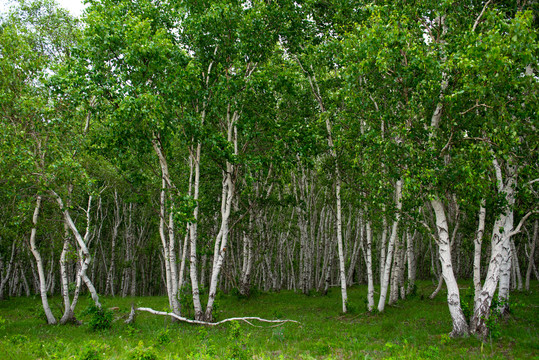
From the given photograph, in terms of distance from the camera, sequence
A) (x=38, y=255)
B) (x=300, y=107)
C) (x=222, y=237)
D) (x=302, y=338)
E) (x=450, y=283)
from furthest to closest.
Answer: (x=300, y=107)
(x=222, y=237)
(x=38, y=255)
(x=302, y=338)
(x=450, y=283)

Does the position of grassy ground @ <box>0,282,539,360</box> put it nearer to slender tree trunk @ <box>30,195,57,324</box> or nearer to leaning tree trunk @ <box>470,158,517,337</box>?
leaning tree trunk @ <box>470,158,517,337</box>

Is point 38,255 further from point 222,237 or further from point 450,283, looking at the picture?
point 450,283

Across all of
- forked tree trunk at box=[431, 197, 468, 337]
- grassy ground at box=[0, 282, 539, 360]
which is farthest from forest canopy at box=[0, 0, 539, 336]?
grassy ground at box=[0, 282, 539, 360]

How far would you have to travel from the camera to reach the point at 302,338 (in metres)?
12.9

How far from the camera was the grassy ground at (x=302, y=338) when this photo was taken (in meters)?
9.39

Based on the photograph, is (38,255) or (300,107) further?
(300,107)

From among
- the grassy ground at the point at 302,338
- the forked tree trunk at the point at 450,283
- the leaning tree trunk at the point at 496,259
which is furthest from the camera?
the forked tree trunk at the point at 450,283

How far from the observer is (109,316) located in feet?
49.9

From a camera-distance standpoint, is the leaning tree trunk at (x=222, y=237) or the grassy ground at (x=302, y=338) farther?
the leaning tree trunk at (x=222, y=237)

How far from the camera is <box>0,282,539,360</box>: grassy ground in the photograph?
9.39 metres

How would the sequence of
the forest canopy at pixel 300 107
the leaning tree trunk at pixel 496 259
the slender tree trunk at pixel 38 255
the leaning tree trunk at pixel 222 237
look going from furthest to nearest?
the slender tree trunk at pixel 38 255 → the leaning tree trunk at pixel 222 237 → the leaning tree trunk at pixel 496 259 → the forest canopy at pixel 300 107

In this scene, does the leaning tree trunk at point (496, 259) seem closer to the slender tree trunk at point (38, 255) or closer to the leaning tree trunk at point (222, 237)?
the leaning tree trunk at point (222, 237)

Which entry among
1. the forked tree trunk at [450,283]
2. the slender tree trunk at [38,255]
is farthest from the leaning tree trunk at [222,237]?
the forked tree trunk at [450,283]

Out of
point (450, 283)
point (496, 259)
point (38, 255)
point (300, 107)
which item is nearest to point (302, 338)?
point (450, 283)
